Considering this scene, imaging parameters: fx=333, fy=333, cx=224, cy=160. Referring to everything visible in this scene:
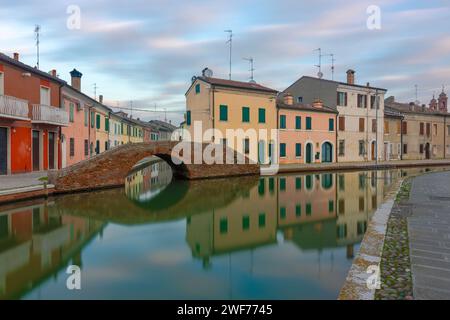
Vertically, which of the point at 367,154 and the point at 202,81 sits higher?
the point at 202,81

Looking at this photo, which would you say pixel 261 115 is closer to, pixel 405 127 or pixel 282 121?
pixel 282 121

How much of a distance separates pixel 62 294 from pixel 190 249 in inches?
125

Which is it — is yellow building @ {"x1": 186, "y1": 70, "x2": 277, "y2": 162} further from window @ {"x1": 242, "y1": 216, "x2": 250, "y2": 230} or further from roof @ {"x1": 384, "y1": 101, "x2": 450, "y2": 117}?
roof @ {"x1": 384, "y1": 101, "x2": 450, "y2": 117}

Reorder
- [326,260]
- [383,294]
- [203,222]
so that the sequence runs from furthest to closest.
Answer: [203,222]
[326,260]
[383,294]

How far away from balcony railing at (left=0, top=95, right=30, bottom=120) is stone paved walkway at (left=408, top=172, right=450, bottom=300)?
17.6 m

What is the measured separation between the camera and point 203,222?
35.7 ft

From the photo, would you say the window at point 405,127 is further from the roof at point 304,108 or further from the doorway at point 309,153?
the doorway at point 309,153

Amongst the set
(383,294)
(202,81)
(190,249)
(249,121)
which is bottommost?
(190,249)

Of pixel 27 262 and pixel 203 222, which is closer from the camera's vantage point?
pixel 27 262

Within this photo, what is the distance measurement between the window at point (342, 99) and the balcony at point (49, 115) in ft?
86.2

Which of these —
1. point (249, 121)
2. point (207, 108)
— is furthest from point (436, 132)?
point (207, 108)

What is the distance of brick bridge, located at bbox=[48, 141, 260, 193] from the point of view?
1545 centimetres

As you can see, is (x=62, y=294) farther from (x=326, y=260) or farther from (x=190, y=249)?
(x=326, y=260)

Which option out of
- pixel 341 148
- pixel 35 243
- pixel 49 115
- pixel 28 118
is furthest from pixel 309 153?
pixel 35 243
